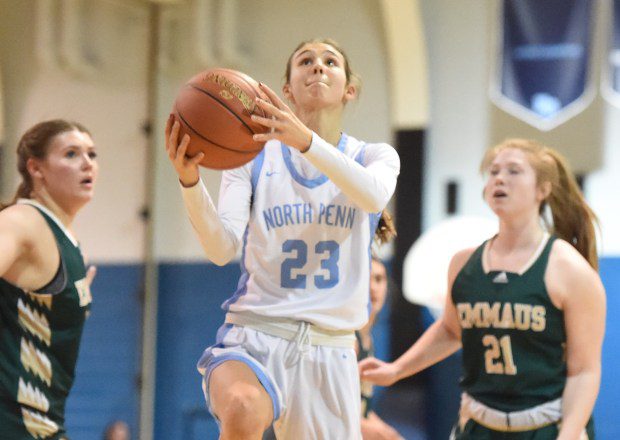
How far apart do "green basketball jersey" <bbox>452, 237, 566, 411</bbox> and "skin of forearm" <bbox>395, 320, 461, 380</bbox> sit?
11.7 inches

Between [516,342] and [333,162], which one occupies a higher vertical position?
[333,162]

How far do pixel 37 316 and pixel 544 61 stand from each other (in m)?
4.66

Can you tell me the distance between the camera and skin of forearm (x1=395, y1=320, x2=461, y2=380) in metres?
4.02

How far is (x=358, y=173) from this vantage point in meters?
2.97

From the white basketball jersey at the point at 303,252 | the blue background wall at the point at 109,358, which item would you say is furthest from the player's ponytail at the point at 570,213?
the blue background wall at the point at 109,358

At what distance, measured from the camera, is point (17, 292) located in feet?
10.9

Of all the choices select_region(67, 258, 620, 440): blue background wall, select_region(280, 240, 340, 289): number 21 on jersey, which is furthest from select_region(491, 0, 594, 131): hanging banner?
select_region(280, 240, 340, 289): number 21 on jersey

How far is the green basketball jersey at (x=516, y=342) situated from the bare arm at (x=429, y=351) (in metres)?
0.26

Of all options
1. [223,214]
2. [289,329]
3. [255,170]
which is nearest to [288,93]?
[255,170]

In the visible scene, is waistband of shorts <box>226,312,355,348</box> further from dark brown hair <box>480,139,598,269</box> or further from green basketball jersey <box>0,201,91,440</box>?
dark brown hair <box>480,139,598,269</box>

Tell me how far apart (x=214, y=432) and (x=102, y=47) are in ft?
11.0

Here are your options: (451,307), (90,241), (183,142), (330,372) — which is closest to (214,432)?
(90,241)

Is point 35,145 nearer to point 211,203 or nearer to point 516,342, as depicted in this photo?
point 211,203

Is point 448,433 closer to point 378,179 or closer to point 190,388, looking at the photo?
point 190,388
